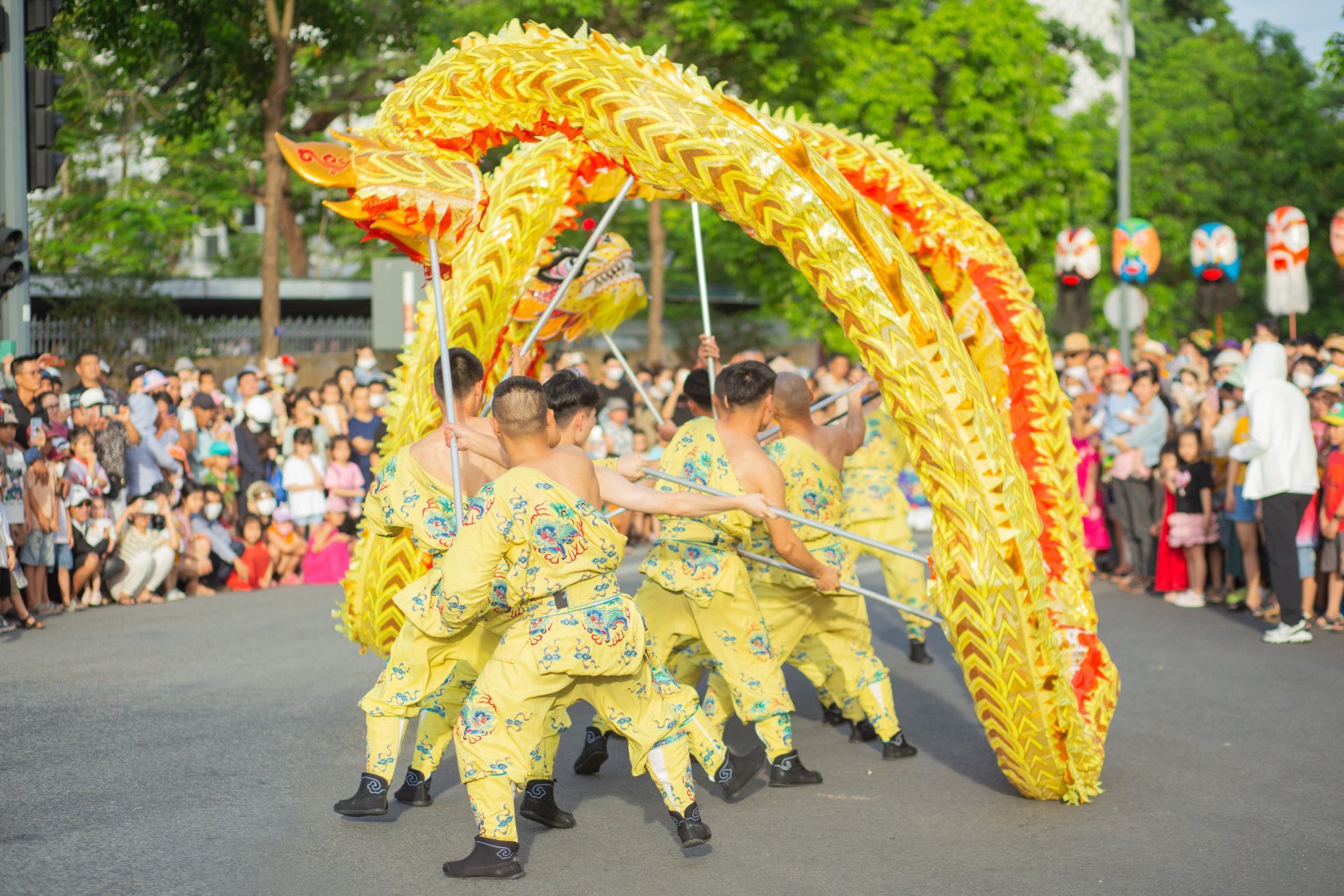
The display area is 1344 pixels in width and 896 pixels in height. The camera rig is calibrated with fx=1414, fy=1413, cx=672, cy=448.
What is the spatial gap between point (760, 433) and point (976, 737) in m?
1.83

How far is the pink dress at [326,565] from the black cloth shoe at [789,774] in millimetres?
6732

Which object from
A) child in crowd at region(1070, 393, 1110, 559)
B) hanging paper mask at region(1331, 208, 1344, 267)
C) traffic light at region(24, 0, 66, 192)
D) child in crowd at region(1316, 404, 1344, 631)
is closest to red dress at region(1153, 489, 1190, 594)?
child in crowd at region(1070, 393, 1110, 559)

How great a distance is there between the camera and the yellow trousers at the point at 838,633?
6.52 metres

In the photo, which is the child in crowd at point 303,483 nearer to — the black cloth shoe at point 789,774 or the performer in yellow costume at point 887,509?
the performer in yellow costume at point 887,509

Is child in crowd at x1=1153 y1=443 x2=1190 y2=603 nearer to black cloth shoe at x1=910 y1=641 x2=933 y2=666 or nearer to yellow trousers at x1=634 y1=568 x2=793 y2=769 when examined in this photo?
black cloth shoe at x1=910 y1=641 x2=933 y2=666

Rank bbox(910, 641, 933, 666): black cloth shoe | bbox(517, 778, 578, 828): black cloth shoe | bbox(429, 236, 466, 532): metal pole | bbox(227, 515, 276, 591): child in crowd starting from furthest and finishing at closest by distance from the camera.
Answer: bbox(227, 515, 276, 591): child in crowd < bbox(910, 641, 933, 666): black cloth shoe < bbox(517, 778, 578, 828): black cloth shoe < bbox(429, 236, 466, 532): metal pole

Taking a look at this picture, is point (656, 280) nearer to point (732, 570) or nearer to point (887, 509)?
point (887, 509)

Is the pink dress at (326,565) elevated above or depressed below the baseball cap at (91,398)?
below

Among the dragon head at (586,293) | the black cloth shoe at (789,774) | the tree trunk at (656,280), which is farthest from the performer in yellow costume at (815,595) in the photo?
the tree trunk at (656,280)

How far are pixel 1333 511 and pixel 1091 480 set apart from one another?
2957mm

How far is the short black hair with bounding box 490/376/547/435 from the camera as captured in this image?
504 cm

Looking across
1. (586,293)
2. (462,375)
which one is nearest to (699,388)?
(586,293)

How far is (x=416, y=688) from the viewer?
218 inches

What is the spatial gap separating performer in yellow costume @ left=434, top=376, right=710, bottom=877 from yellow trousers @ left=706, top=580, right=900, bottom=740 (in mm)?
1566
